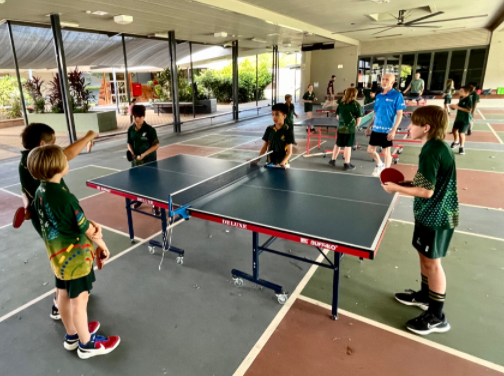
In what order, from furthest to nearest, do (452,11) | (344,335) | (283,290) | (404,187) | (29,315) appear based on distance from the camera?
(452,11) < (283,290) < (29,315) < (344,335) < (404,187)

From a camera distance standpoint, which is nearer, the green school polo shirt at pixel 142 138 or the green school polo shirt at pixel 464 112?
the green school polo shirt at pixel 142 138

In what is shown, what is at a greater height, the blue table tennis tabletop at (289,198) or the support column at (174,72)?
the support column at (174,72)

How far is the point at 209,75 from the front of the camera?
2372 centimetres

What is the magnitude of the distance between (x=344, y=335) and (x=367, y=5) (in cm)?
1019

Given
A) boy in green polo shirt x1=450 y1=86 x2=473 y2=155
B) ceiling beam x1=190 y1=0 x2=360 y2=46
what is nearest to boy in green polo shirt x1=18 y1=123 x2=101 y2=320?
ceiling beam x1=190 y1=0 x2=360 y2=46

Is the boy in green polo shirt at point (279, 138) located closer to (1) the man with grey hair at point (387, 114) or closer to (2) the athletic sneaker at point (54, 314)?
(1) the man with grey hair at point (387, 114)

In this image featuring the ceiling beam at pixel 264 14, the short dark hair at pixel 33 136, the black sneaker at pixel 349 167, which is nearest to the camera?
the short dark hair at pixel 33 136

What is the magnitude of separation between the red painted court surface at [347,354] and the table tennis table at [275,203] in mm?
233

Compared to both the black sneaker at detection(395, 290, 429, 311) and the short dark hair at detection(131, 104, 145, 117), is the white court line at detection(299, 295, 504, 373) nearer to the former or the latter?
the black sneaker at detection(395, 290, 429, 311)

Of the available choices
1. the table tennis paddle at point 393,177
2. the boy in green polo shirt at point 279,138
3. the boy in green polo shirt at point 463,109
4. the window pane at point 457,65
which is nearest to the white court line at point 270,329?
the table tennis paddle at point 393,177

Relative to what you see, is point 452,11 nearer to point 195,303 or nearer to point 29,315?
point 195,303

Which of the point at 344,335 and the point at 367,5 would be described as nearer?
the point at 344,335

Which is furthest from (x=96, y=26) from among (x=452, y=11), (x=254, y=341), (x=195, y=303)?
(x=452, y=11)

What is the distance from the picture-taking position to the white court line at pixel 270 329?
2227 mm
